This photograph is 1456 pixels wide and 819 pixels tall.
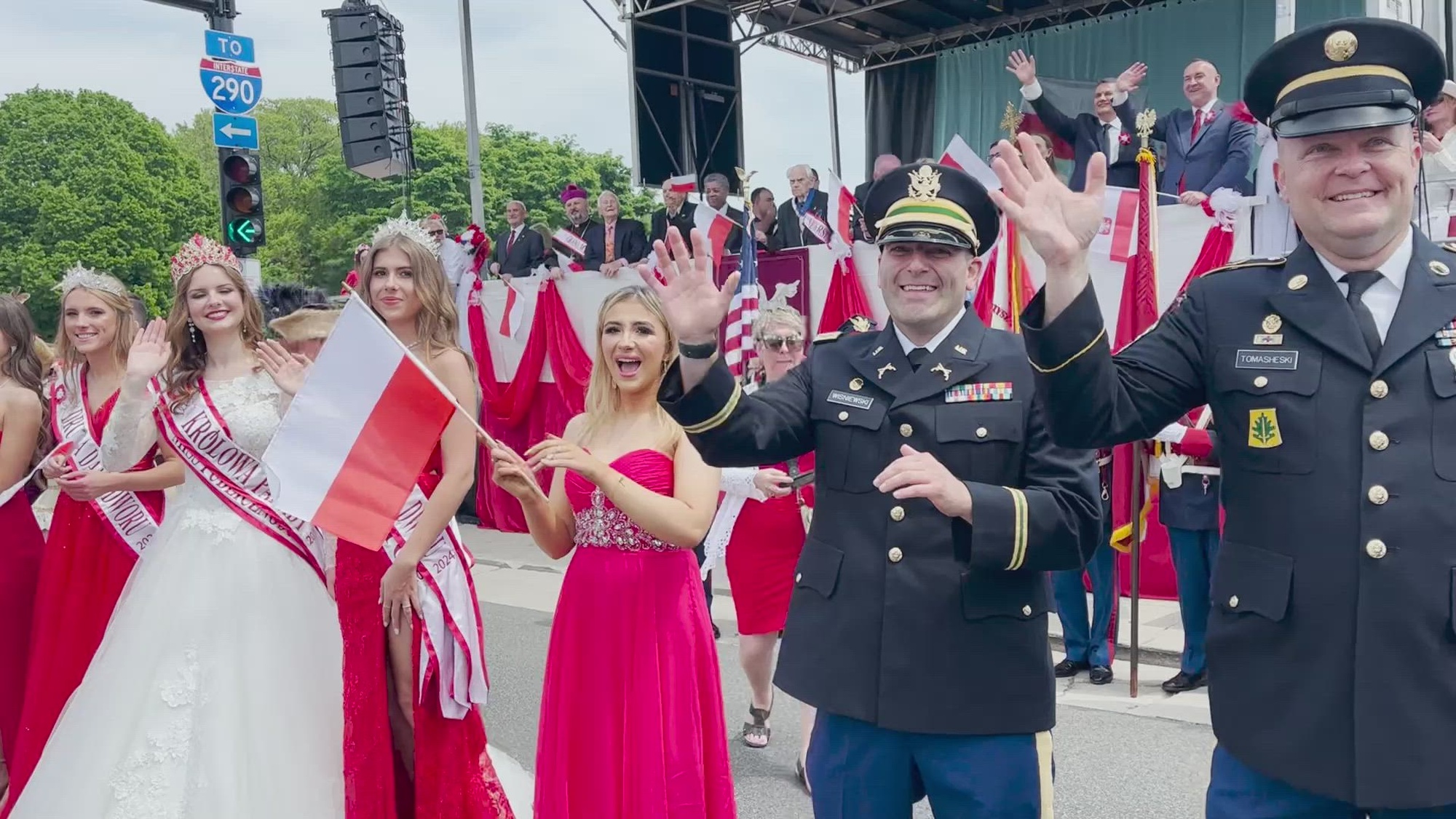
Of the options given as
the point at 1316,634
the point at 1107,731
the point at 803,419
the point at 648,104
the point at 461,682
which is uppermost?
the point at 648,104

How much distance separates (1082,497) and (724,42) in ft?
47.5

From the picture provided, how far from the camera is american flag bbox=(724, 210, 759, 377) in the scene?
7.29m

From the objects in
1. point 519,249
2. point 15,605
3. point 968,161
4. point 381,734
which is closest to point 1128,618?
point 968,161

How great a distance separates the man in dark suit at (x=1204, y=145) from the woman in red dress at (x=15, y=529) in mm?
6640

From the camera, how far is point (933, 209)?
2.41 meters

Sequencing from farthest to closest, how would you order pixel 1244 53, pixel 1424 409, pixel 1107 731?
pixel 1244 53
pixel 1107 731
pixel 1424 409

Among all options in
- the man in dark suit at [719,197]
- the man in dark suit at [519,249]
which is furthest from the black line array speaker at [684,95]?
the man in dark suit at [719,197]

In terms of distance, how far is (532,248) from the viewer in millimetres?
12352

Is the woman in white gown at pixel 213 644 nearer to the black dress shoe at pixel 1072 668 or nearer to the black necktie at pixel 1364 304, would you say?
the black necktie at pixel 1364 304

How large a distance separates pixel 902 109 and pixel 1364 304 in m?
16.8

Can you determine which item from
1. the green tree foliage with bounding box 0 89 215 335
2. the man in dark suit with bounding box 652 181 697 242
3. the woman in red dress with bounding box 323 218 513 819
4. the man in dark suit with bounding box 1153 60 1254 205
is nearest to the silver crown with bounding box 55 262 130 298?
the woman in red dress with bounding box 323 218 513 819

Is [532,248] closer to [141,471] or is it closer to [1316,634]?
[141,471]

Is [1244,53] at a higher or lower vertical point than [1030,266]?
higher

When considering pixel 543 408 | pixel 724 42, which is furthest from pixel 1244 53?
pixel 543 408
